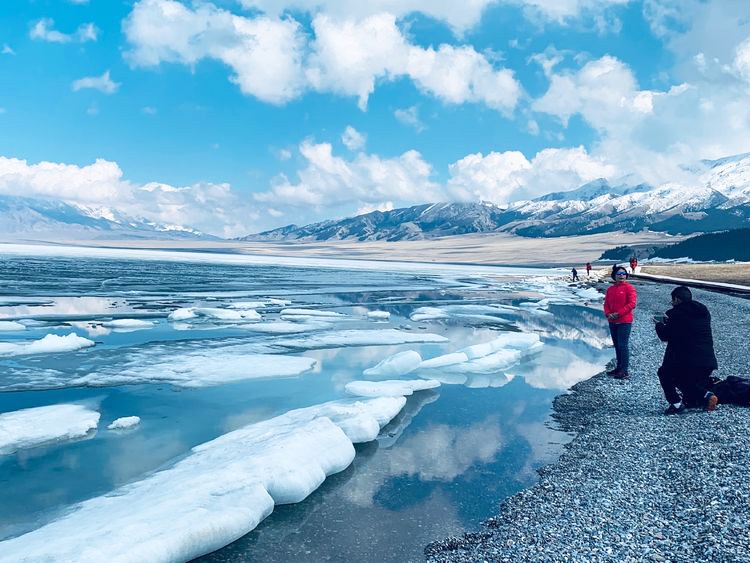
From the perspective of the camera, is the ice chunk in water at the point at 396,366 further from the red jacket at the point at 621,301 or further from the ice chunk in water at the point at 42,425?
the ice chunk in water at the point at 42,425

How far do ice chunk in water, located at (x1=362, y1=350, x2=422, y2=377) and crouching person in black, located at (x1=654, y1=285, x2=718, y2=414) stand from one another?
609cm

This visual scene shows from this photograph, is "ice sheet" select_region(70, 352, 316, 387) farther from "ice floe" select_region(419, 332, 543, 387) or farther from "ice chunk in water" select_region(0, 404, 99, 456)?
"ice floe" select_region(419, 332, 543, 387)

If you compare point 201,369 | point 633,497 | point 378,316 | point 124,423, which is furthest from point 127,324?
point 633,497

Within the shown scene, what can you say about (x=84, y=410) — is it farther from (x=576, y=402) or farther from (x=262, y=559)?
(x=576, y=402)

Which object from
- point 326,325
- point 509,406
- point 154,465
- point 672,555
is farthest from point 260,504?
point 326,325

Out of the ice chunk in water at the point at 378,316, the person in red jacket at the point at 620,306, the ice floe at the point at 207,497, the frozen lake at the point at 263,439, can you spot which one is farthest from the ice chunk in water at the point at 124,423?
the ice chunk in water at the point at 378,316

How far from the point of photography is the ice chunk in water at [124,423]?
888cm

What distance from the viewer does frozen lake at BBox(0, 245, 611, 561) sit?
5605 millimetres

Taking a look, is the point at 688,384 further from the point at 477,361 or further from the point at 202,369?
the point at 202,369

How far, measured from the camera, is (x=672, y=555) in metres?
4.88

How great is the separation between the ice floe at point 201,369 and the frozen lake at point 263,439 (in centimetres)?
7

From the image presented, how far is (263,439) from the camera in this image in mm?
8062

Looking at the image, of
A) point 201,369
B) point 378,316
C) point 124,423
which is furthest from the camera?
point 378,316

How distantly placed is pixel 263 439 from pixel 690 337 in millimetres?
6985
